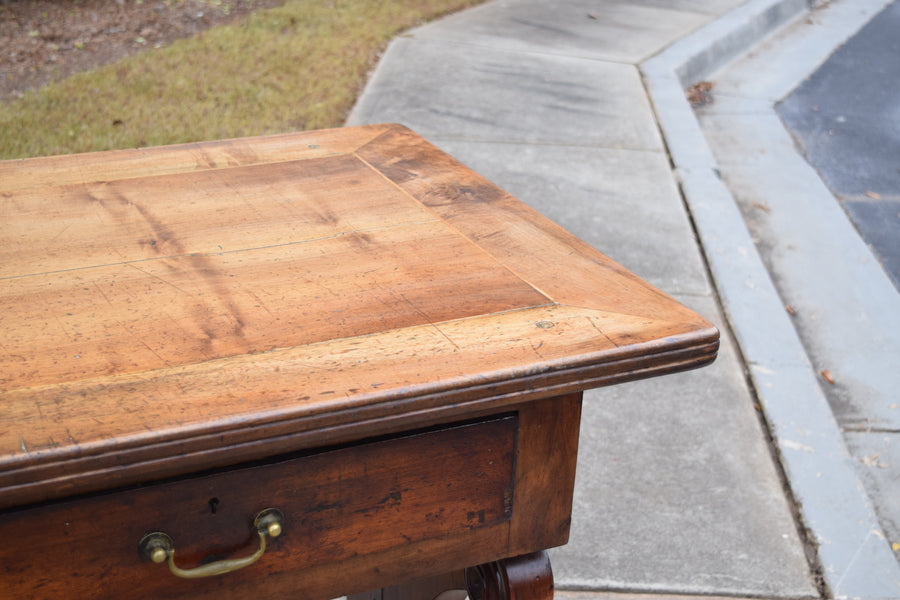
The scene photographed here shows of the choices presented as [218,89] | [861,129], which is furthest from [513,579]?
[861,129]

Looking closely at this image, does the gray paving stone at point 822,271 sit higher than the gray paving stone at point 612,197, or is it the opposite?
the gray paving stone at point 612,197

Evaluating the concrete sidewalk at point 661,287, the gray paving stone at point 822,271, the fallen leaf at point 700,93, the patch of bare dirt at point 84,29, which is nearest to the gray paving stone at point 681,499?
the concrete sidewalk at point 661,287

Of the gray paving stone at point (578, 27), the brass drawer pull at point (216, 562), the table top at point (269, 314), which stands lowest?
the gray paving stone at point (578, 27)

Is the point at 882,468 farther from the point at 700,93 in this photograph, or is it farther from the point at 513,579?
the point at 700,93

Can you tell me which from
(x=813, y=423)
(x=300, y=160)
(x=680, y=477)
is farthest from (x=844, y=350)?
(x=300, y=160)

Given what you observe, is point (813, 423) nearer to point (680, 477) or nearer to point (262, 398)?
point (680, 477)

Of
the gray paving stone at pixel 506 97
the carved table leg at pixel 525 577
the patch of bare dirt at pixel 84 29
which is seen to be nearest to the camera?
the carved table leg at pixel 525 577

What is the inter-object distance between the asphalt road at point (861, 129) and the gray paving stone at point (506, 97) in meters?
0.95

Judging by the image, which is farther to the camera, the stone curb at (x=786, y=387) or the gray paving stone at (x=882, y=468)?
the gray paving stone at (x=882, y=468)

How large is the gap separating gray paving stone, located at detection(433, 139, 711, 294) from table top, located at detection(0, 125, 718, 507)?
1.87 meters

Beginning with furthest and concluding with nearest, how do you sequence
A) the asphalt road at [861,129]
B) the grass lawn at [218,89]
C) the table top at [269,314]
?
the asphalt road at [861,129] → the grass lawn at [218,89] → the table top at [269,314]

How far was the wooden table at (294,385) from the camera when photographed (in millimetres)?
723

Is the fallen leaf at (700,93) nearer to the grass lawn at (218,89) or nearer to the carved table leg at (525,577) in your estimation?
the grass lawn at (218,89)

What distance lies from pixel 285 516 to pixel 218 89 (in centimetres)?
367
